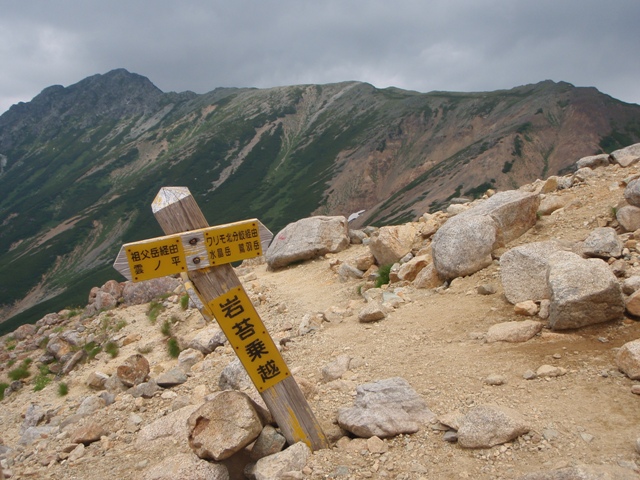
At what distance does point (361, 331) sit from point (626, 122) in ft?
416

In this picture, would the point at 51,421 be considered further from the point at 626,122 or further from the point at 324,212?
the point at 626,122

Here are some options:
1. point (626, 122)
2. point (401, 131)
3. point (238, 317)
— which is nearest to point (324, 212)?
point (401, 131)

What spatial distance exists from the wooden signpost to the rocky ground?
66 cm

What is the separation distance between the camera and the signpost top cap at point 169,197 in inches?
191

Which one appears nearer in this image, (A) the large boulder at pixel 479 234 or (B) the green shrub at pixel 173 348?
(A) the large boulder at pixel 479 234

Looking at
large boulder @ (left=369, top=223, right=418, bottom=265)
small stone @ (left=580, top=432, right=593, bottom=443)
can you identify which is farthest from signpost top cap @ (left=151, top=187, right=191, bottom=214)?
large boulder @ (left=369, top=223, right=418, bottom=265)

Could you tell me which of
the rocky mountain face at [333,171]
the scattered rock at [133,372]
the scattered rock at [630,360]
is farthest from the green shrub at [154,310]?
the rocky mountain face at [333,171]

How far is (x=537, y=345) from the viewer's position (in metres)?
6.53

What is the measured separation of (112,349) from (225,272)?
11024 millimetres

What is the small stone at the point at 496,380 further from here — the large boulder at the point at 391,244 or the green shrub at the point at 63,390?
the green shrub at the point at 63,390

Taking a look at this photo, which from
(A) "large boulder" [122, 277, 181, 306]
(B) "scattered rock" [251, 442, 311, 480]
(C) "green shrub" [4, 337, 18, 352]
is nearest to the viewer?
(B) "scattered rock" [251, 442, 311, 480]

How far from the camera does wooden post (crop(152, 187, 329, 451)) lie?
486 cm

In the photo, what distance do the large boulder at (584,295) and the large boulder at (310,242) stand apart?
10720 mm

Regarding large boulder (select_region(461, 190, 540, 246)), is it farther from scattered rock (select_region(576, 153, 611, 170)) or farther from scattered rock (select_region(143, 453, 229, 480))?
scattered rock (select_region(143, 453, 229, 480))
